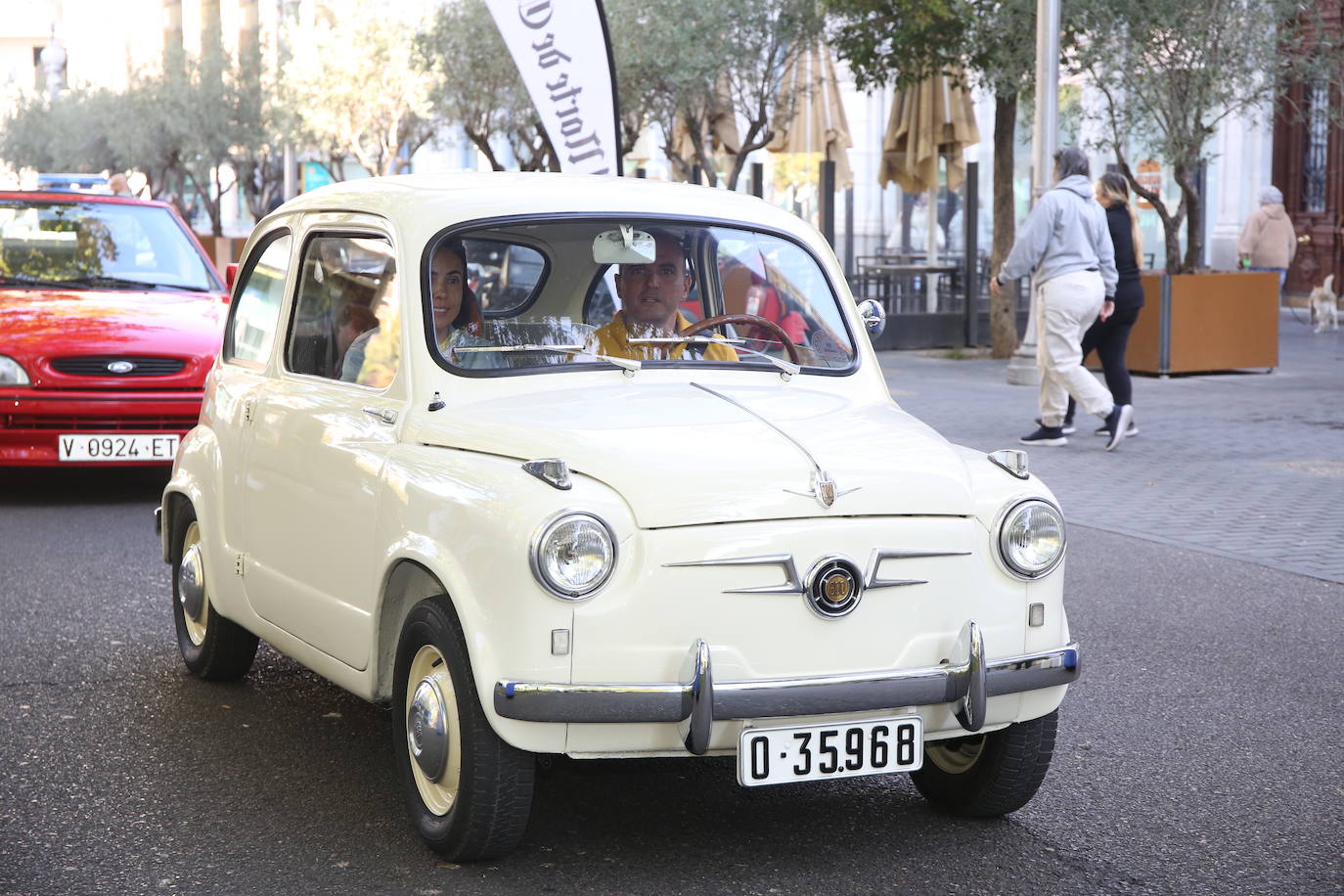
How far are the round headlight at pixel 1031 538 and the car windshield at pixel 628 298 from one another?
99 cm

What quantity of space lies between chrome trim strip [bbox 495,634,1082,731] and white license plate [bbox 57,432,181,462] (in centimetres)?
628

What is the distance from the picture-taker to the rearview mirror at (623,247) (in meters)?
4.93

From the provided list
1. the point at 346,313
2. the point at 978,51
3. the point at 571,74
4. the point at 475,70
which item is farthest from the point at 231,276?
the point at 475,70

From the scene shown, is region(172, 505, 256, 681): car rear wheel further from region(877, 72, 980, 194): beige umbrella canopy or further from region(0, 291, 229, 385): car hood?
region(877, 72, 980, 194): beige umbrella canopy

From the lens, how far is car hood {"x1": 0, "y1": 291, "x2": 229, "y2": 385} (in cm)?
948

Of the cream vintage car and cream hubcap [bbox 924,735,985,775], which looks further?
cream hubcap [bbox 924,735,985,775]

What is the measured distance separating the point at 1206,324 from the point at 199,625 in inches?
517

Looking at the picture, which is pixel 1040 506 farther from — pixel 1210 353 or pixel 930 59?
pixel 930 59

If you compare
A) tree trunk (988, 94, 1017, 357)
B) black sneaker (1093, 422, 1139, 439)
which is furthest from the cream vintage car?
tree trunk (988, 94, 1017, 357)

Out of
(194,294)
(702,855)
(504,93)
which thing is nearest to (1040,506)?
(702,855)

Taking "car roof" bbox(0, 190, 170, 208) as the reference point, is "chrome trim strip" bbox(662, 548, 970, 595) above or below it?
below

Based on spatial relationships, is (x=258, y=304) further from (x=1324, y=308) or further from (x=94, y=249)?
(x=1324, y=308)

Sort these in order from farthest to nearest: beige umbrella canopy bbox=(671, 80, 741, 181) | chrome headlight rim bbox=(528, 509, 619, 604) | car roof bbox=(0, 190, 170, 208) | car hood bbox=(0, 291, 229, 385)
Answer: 1. beige umbrella canopy bbox=(671, 80, 741, 181)
2. car roof bbox=(0, 190, 170, 208)
3. car hood bbox=(0, 291, 229, 385)
4. chrome headlight rim bbox=(528, 509, 619, 604)

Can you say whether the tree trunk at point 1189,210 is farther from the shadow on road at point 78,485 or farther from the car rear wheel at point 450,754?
the car rear wheel at point 450,754
